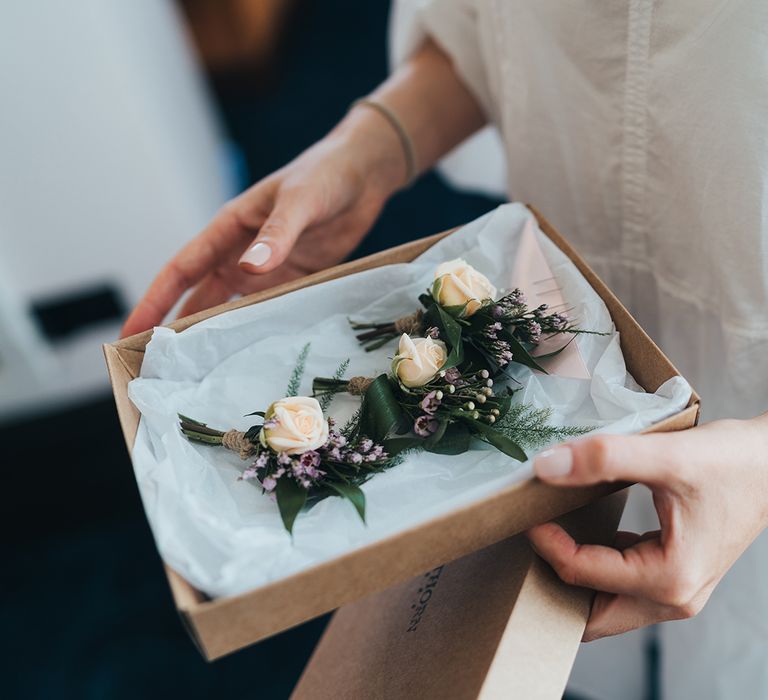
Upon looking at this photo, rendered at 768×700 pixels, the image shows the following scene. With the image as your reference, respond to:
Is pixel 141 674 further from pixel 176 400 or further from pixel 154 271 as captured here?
pixel 176 400

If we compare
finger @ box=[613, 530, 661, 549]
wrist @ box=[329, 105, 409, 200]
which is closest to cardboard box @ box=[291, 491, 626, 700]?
finger @ box=[613, 530, 661, 549]

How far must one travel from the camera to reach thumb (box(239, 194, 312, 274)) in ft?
2.21

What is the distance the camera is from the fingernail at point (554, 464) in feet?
1.50

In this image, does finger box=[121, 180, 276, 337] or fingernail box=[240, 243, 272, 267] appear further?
finger box=[121, 180, 276, 337]

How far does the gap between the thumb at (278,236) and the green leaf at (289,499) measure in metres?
0.24

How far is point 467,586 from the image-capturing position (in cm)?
59

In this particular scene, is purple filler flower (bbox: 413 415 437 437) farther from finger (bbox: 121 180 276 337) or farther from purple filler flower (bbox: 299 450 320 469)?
finger (bbox: 121 180 276 337)

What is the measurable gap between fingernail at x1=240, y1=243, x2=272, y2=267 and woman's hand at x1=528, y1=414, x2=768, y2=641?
1.14 feet

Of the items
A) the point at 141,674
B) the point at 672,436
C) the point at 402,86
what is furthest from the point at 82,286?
the point at 672,436

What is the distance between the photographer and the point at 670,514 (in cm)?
49

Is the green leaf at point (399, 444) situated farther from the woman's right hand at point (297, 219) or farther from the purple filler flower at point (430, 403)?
the woman's right hand at point (297, 219)

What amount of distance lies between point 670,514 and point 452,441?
17 cm

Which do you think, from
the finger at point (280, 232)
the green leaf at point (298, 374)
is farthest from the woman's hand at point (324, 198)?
the green leaf at point (298, 374)

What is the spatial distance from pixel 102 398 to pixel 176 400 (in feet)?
3.65
